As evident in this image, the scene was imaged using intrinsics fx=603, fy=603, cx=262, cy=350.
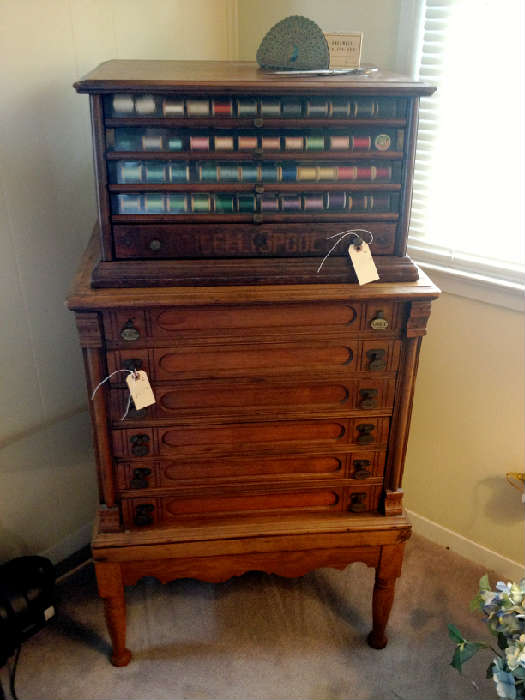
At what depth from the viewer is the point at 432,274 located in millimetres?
1858

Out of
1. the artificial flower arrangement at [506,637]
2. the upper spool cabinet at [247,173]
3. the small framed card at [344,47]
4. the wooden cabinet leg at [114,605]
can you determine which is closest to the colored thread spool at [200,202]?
the upper spool cabinet at [247,173]

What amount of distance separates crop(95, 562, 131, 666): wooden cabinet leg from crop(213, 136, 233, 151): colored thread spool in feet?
3.41

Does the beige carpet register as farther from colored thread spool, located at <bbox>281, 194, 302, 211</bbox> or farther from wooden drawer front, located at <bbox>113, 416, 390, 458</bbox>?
colored thread spool, located at <bbox>281, 194, 302, 211</bbox>

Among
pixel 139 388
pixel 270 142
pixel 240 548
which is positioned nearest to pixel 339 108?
pixel 270 142

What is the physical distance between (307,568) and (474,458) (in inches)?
27.5

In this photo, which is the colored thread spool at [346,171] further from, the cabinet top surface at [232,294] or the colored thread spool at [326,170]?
the cabinet top surface at [232,294]

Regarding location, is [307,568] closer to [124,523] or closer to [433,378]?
[124,523]

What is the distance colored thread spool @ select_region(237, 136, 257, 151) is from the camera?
4.18ft

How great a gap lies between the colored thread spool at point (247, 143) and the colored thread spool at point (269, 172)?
1.8 inches

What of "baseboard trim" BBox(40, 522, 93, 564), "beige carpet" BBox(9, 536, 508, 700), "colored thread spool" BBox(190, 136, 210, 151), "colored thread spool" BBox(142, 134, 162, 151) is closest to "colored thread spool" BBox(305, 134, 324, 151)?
"colored thread spool" BBox(190, 136, 210, 151)

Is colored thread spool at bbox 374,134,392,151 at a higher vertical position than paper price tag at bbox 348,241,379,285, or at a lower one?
higher

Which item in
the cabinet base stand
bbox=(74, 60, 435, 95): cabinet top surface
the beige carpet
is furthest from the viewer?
the beige carpet

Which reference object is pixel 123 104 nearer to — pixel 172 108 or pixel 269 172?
pixel 172 108

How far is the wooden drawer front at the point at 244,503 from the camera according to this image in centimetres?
152
